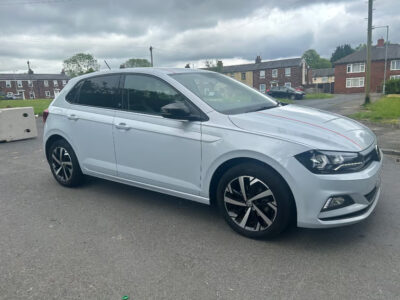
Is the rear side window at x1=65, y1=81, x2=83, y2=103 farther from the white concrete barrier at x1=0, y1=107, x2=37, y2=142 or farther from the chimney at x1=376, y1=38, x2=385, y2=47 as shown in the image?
the chimney at x1=376, y1=38, x2=385, y2=47

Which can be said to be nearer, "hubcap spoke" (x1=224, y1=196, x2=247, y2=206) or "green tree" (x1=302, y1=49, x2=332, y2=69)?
"hubcap spoke" (x1=224, y1=196, x2=247, y2=206)

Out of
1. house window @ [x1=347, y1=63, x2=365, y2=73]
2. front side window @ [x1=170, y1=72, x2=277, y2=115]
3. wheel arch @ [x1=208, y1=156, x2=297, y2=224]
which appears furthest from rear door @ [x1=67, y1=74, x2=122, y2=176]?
house window @ [x1=347, y1=63, x2=365, y2=73]

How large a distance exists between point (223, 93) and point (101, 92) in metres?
1.71

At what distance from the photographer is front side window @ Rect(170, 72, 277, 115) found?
367cm

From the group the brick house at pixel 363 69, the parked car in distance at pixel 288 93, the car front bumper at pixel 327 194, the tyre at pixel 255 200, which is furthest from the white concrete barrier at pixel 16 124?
the brick house at pixel 363 69

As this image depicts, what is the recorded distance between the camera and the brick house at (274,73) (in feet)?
194

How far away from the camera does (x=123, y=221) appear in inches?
152

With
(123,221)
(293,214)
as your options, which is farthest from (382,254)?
(123,221)

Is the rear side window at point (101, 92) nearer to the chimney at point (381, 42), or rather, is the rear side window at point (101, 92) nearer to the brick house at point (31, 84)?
the chimney at point (381, 42)

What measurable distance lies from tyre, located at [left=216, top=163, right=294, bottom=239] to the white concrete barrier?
888 cm

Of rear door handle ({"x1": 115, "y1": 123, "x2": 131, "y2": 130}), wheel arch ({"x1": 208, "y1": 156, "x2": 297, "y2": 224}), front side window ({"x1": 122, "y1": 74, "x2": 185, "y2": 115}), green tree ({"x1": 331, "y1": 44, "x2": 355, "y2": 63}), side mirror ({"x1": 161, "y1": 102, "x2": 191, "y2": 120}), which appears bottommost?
wheel arch ({"x1": 208, "y1": 156, "x2": 297, "y2": 224})

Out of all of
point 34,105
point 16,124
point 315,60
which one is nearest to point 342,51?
point 315,60

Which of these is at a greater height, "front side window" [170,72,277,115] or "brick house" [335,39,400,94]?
"brick house" [335,39,400,94]

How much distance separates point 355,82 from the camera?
171 feet
